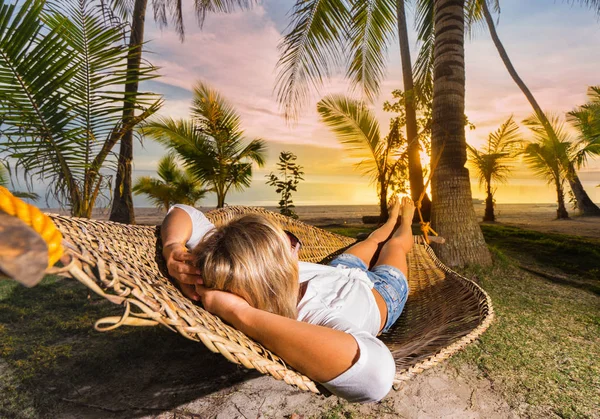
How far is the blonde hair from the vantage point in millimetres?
1129

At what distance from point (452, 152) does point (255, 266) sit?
2854 millimetres

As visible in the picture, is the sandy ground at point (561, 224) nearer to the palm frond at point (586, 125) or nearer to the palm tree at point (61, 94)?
the palm frond at point (586, 125)

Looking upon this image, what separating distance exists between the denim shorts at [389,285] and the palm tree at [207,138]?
5188mm

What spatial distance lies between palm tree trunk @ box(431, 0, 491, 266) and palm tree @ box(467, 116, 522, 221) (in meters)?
6.47

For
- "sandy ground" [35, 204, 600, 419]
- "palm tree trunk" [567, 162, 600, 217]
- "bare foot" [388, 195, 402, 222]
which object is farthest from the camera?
"palm tree trunk" [567, 162, 600, 217]

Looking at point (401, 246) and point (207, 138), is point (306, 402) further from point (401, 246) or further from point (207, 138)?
point (207, 138)

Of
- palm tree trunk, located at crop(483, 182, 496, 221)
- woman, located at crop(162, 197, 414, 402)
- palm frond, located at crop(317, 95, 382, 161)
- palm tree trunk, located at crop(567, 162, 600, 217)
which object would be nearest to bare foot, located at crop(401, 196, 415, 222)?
woman, located at crop(162, 197, 414, 402)

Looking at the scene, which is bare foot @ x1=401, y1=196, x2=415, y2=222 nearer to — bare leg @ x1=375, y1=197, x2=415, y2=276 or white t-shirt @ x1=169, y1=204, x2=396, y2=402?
bare leg @ x1=375, y1=197, x2=415, y2=276

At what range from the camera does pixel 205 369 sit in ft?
6.09

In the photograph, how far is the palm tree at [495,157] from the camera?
372 inches

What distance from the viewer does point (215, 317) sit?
1129 millimetres

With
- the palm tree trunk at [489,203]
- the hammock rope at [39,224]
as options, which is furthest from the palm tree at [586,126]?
the hammock rope at [39,224]

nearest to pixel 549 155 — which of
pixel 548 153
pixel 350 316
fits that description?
pixel 548 153

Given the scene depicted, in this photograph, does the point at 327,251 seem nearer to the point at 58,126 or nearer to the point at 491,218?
the point at 58,126
